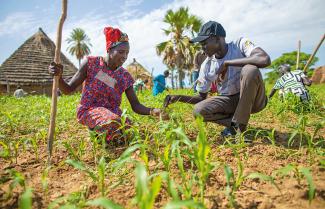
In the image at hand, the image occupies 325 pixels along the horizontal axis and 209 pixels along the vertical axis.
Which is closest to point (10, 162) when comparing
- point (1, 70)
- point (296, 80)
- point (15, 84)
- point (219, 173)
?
point (219, 173)

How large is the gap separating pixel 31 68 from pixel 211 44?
1508cm

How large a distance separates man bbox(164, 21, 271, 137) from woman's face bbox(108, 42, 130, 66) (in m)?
0.61

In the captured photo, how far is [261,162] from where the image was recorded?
1.66m

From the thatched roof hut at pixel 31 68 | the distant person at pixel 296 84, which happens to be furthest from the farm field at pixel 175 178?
the thatched roof hut at pixel 31 68

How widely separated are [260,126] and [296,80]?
73.2 inches

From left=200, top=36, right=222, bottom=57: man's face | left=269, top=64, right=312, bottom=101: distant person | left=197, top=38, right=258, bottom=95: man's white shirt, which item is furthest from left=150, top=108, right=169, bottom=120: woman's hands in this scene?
left=269, top=64, right=312, bottom=101: distant person

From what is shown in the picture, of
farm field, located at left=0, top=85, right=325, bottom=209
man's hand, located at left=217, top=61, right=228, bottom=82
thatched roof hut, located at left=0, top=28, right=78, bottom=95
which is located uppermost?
thatched roof hut, located at left=0, top=28, right=78, bottom=95

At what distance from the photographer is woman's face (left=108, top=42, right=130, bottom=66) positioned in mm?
2457

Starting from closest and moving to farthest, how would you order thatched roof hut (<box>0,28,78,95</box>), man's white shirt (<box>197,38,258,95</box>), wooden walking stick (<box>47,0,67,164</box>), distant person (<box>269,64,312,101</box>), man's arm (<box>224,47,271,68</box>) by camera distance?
1. wooden walking stick (<box>47,0,67,164</box>)
2. man's arm (<box>224,47,271,68</box>)
3. man's white shirt (<box>197,38,258,95</box>)
4. distant person (<box>269,64,312,101</box>)
5. thatched roof hut (<box>0,28,78,95</box>)

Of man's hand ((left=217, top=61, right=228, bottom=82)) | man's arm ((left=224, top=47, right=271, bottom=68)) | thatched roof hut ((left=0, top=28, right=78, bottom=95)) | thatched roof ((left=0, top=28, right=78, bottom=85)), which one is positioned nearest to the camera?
man's arm ((left=224, top=47, right=271, bottom=68))

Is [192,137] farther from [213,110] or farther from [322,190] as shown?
[322,190]

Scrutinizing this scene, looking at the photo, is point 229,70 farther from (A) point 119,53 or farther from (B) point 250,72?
(A) point 119,53

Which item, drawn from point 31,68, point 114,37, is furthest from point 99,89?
point 31,68

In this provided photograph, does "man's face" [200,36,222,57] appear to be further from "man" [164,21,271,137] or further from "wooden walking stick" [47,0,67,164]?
"wooden walking stick" [47,0,67,164]
